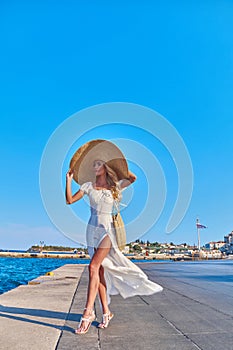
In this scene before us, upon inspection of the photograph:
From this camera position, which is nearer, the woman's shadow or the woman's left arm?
the woman's shadow

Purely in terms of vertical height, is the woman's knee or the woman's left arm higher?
the woman's left arm

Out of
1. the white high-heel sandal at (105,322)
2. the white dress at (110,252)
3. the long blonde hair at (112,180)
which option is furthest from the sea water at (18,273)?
the long blonde hair at (112,180)

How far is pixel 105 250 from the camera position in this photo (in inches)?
154

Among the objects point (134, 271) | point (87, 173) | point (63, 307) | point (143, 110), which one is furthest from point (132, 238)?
point (63, 307)

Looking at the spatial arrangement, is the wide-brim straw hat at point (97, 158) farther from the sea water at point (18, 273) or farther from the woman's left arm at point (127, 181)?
the sea water at point (18, 273)

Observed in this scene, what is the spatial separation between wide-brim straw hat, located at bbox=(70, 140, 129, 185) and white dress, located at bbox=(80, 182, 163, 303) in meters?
0.31

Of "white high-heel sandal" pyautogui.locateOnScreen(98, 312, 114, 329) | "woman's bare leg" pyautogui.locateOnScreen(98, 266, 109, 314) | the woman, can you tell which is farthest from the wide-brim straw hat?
"white high-heel sandal" pyautogui.locateOnScreen(98, 312, 114, 329)

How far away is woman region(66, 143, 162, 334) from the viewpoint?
389cm

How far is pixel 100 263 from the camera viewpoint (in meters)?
3.93

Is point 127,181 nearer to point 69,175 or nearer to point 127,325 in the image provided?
point 69,175

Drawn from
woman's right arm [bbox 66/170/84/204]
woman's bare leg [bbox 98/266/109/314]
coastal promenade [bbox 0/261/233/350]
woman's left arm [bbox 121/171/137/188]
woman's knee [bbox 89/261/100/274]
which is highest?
woman's left arm [bbox 121/171/137/188]

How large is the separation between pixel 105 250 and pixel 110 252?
17cm

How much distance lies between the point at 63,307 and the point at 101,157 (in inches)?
104

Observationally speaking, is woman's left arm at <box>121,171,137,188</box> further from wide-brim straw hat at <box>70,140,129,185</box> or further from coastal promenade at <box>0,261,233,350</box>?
coastal promenade at <box>0,261,233,350</box>
